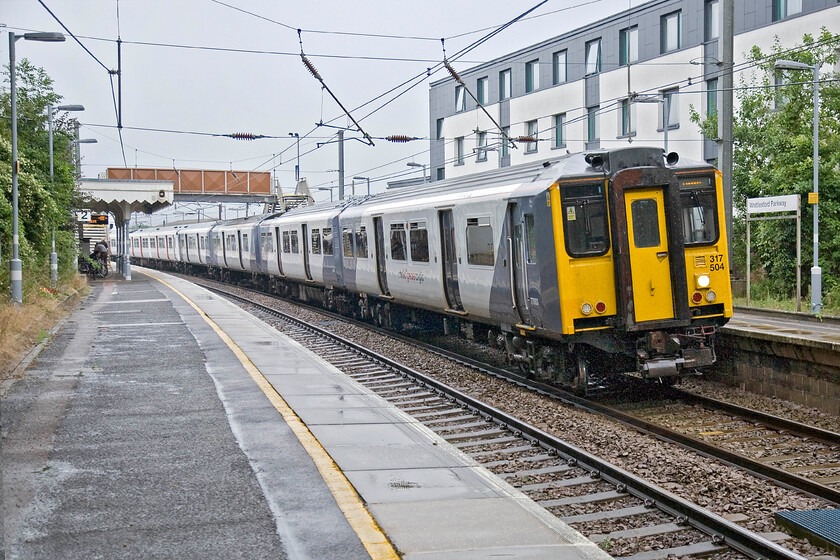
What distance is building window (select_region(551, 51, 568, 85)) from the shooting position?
128 feet

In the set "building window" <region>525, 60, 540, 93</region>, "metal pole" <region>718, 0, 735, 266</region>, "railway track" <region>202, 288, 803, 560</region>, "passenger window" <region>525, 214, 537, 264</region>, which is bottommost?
"railway track" <region>202, 288, 803, 560</region>

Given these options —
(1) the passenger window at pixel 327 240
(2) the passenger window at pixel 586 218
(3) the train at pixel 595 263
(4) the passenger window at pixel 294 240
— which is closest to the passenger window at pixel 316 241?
(1) the passenger window at pixel 327 240

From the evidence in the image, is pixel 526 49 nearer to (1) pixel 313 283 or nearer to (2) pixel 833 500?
(1) pixel 313 283

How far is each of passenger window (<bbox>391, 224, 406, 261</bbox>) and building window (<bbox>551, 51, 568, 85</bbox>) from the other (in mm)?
23402

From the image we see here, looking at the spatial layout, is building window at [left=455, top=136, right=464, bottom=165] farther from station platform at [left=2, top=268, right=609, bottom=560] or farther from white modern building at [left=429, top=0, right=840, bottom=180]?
station platform at [left=2, top=268, right=609, bottom=560]

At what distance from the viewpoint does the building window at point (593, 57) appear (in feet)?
121

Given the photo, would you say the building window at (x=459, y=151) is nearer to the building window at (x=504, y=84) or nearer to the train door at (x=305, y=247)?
the building window at (x=504, y=84)

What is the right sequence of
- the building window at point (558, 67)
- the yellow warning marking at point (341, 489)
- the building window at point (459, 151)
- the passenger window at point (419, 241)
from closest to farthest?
the yellow warning marking at point (341, 489) < the passenger window at point (419, 241) < the building window at point (558, 67) < the building window at point (459, 151)

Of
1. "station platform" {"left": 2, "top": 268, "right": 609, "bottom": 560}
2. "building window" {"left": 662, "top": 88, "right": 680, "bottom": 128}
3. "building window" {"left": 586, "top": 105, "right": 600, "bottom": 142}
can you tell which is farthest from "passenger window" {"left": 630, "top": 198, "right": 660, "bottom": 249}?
"building window" {"left": 586, "top": 105, "right": 600, "bottom": 142}

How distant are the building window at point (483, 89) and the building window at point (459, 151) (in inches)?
91.2

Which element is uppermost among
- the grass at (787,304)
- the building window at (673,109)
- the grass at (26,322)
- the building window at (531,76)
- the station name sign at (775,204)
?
the building window at (531,76)

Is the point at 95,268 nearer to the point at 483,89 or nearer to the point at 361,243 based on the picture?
the point at 483,89

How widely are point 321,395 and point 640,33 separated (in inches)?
1086

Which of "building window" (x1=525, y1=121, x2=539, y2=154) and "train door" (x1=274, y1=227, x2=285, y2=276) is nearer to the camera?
"train door" (x1=274, y1=227, x2=285, y2=276)
